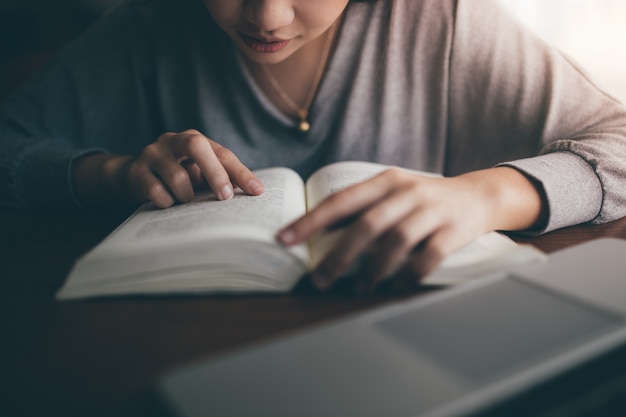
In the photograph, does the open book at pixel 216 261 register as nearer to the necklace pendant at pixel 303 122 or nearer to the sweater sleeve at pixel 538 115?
the sweater sleeve at pixel 538 115

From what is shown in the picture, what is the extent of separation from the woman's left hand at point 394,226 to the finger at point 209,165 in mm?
182

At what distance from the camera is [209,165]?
58 centimetres

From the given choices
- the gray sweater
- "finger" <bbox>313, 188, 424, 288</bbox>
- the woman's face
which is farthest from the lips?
"finger" <bbox>313, 188, 424, 288</bbox>

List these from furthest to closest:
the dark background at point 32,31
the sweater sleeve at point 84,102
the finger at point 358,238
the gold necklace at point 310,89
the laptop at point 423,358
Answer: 1. the dark background at point 32,31
2. the gold necklace at point 310,89
3. the sweater sleeve at point 84,102
4. the finger at point 358,238
5. the laptop at point 423,358

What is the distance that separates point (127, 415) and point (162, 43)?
808mm

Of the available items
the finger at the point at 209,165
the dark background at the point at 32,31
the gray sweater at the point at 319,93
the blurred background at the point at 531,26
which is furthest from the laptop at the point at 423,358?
the dark background at the point at 32,31

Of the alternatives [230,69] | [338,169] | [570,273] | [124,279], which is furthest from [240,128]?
[570,273]

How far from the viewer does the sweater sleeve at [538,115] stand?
576 millimetres

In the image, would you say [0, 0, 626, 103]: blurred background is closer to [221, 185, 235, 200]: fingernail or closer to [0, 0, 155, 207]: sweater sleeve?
[0, 0, 155, 207]: sweater sleeve

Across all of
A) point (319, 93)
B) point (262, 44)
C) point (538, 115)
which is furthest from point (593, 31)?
point (262, 44)

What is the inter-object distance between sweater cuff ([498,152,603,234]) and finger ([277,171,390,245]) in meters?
0.22

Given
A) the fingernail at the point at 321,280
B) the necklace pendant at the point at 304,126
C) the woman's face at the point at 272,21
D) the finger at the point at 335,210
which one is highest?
the woman's face at the point at 272,21

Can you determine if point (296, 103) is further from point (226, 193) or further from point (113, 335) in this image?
point (113, 335)

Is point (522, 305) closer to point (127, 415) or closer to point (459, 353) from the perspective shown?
point (459, 353)
